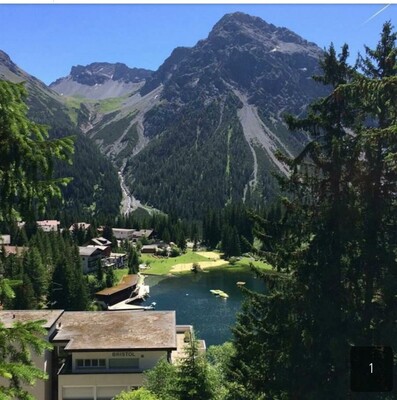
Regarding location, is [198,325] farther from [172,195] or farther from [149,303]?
[172,195]

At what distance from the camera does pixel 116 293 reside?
5669cm

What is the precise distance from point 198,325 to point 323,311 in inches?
1416

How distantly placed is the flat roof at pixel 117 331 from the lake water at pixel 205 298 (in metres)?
14.7

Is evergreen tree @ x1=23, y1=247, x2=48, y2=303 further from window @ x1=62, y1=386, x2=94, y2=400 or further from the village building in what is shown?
window @ x1=62, y1=386, x2=94, y2=400

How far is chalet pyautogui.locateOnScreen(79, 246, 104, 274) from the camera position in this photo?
70.4m

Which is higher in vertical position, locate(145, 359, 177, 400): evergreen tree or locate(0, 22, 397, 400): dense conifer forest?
locate(0, 22, 397, 400): dense conifer forest

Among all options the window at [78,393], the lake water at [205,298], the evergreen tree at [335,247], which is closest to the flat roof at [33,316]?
the window at [78,393]

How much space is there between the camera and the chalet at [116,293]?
55188mm

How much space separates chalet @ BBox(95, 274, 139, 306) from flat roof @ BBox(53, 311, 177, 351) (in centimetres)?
3164

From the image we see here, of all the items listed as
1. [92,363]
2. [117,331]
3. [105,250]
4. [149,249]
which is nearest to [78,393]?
[92,363]

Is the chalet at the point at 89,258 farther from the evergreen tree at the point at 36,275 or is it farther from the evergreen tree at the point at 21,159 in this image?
the evergreen tree at the point at 21,159

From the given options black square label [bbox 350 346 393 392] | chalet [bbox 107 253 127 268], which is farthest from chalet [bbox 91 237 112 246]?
black square label [bbox 350 346 393 392]

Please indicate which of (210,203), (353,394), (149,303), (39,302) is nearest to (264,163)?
(210,203)

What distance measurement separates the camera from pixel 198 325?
44.7 m
